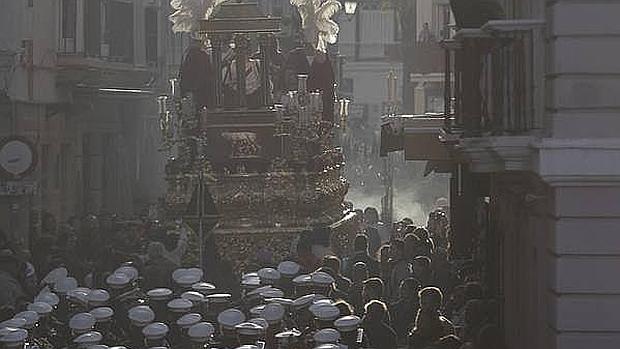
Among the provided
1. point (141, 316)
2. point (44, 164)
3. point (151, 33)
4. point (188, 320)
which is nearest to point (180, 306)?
point (188, 320)

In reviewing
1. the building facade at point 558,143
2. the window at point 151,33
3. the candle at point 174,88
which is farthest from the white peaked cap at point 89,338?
the window at point 151,33

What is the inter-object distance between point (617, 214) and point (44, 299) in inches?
267

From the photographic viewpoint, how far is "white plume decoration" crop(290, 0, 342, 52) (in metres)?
29.3

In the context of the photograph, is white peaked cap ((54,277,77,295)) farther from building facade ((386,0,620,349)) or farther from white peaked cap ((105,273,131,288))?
building facade ((386,0,620,349))

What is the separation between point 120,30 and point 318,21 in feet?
39.2

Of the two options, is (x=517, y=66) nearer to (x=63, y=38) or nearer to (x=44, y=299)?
(x=44, y=299)

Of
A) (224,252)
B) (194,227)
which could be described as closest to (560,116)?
(194,227)

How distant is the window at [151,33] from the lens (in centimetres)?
4300

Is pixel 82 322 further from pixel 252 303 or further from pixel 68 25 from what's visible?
pixel 68 25

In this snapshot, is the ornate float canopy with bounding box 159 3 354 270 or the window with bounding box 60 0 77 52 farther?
the window with bounding box 60 0 77 52

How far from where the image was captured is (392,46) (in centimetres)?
5641

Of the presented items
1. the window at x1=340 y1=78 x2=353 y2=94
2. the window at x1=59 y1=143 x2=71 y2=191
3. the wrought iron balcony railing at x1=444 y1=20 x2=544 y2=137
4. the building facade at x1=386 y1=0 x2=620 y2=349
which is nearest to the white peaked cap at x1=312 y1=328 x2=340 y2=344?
the building facade at x1=386 y1=0 x2=620 y2=349

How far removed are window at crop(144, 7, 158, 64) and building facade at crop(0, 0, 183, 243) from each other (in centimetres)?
3

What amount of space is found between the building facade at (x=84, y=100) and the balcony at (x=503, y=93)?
1322 cm
